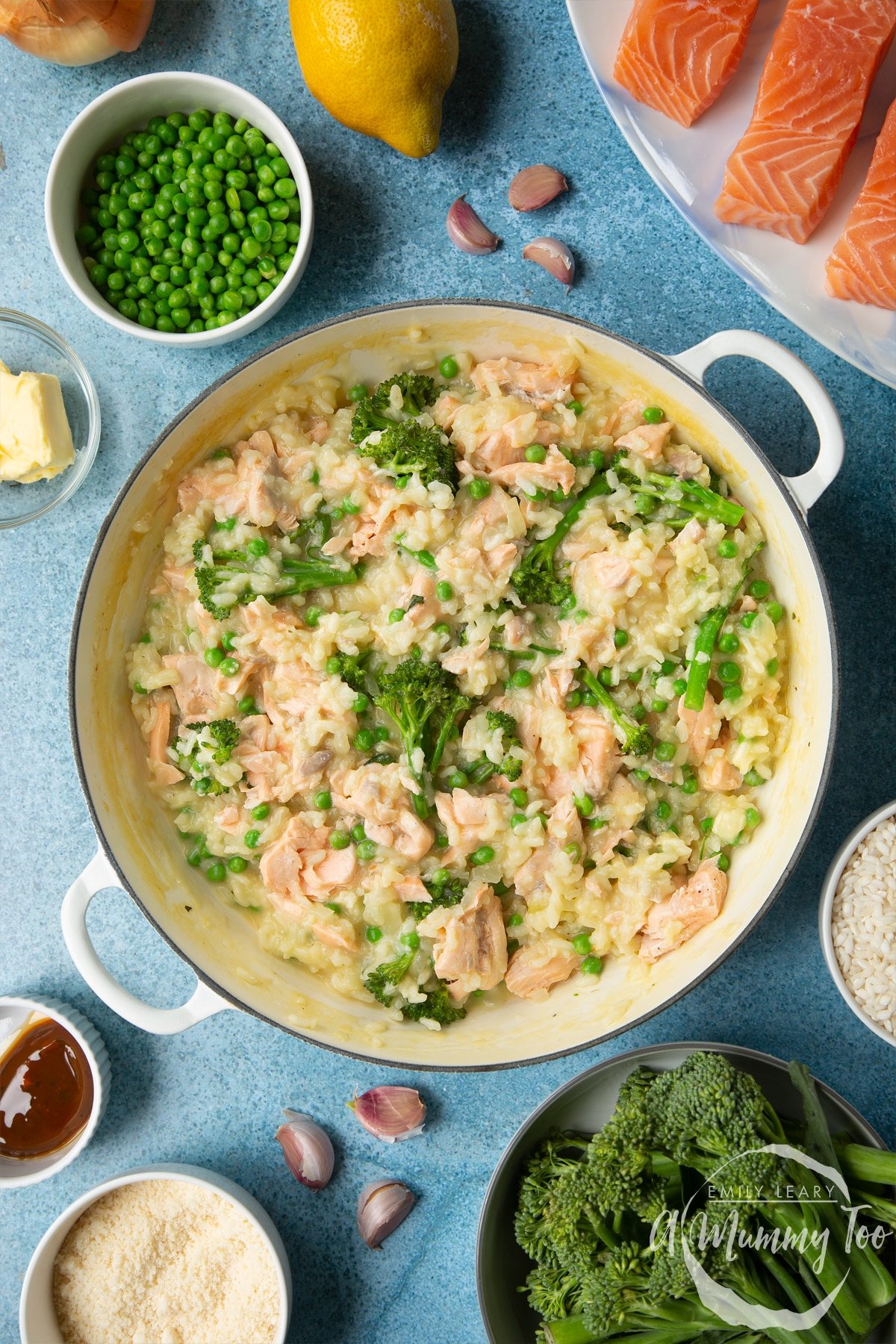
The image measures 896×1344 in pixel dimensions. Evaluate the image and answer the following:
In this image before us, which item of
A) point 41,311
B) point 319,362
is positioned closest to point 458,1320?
point 319,362

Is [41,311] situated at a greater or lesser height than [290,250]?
lesser

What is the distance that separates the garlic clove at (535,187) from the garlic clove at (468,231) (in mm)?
162

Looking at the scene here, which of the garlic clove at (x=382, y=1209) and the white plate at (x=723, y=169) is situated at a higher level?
the white plate at (x=723, y=169)

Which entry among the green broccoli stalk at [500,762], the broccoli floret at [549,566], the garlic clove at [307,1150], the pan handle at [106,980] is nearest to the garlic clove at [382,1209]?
the garlic clove at [307,1150]

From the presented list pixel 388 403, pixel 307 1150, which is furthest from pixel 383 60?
pixel 307 1150

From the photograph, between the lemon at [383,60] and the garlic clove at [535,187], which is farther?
the garlic clove at [535,187]

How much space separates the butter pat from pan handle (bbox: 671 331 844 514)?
247 cm

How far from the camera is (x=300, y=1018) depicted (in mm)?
3854

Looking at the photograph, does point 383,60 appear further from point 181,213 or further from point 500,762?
point 500,762

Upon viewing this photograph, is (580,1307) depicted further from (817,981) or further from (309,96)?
(309,96)

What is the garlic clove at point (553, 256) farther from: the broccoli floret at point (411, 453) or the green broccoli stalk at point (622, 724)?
the green broccoli stalk at point (622, 724)

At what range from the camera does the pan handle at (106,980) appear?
145 inches

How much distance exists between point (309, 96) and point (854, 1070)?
4686mm

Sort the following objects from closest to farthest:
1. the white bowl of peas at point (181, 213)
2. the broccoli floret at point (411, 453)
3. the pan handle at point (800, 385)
Result: the pan handle at point (800, 385) < the broccoli floret at point (411, 453) < the white bowl of peas at point (181, 213)
